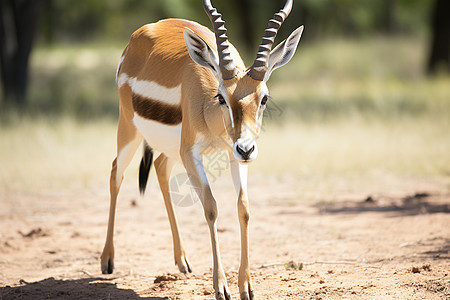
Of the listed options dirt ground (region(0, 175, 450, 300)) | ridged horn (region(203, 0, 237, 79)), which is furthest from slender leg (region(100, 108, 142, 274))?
ridged horn (region(203, 0, 237, 79))

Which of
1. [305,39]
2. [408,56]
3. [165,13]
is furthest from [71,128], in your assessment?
[305,39]

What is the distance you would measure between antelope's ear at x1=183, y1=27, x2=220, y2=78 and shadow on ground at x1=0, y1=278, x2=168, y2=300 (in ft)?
5.54

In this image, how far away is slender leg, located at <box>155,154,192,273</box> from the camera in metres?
5.41

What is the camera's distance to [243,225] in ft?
14.7

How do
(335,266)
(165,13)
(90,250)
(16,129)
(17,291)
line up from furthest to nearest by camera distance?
(165,13)
(16,129)
(90,250)
(335,266)
(17,291)

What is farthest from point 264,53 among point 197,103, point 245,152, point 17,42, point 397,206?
point 17,42

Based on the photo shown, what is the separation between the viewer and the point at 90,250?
6172 mm

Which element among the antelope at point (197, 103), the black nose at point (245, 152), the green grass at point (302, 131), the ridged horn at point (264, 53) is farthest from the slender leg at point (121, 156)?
the green grass at point (302, 131)

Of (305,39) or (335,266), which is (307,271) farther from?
(305,39)

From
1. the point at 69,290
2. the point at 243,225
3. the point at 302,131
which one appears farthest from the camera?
the point at 302,131

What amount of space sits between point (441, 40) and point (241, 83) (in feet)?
50.9

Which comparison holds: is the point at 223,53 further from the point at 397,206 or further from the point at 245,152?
the point at 397,206

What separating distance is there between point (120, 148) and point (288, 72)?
55.6ft

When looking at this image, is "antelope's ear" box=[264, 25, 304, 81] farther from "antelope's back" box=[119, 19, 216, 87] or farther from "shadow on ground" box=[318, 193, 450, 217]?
"shadow on ground" box=[318, 193, 450, 217]
